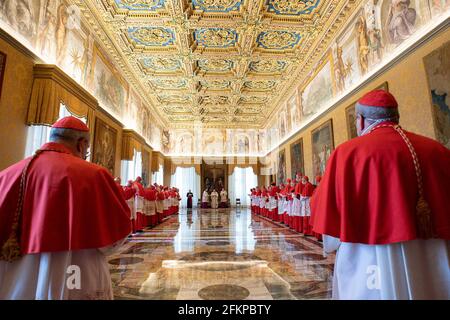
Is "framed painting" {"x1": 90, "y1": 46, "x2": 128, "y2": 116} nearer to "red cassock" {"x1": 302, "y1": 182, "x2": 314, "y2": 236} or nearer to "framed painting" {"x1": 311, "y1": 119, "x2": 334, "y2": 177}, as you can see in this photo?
"red cassock" {"x1": 302, "y1": 182, "x2": 314, "y2": 236}

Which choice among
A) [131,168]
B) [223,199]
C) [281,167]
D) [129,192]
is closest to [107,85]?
[131,168]

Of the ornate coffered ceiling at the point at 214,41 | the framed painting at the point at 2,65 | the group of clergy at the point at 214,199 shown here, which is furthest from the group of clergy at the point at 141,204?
the group of clergy at the point at 214,199

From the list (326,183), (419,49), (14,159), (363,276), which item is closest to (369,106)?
(326,183)

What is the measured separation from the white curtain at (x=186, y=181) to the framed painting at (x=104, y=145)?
11.5m

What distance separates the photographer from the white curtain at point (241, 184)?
71.4 feet

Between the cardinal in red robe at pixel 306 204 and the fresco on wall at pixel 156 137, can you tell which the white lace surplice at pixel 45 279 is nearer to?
the cardinal in red robe at pixel 306 204

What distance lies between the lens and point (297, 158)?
12586 mm

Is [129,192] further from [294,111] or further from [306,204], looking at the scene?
[294,111]

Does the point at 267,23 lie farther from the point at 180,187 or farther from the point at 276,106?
the point at 180,187

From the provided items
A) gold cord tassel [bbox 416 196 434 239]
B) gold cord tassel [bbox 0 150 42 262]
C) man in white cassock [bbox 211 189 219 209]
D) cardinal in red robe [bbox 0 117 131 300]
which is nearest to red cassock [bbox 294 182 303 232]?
gold cord tassel [bbox 416 196 434 239]

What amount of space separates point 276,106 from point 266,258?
1344 centimetres

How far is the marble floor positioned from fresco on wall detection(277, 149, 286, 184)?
29.9 ft

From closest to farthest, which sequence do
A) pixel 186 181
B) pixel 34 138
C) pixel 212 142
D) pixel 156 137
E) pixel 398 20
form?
pixel 34 138
pixel 398 20
pixel 156 137
pixel 186 181
pixel 212 142

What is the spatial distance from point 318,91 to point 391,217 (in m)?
9.96
